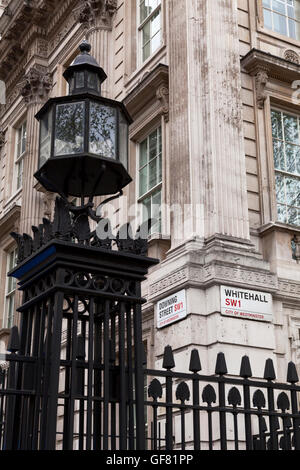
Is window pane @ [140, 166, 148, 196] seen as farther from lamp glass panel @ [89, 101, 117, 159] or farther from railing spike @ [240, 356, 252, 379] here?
railing spike @ [240, 356, 252, 379]

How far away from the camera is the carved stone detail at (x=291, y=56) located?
14250 millimetres

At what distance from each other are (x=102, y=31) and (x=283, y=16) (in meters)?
4.95

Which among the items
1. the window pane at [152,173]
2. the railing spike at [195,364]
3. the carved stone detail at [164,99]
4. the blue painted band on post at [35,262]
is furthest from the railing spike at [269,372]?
the window pane at [152,173]

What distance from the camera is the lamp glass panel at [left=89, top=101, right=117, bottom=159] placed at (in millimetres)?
5246

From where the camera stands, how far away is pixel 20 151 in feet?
77.8

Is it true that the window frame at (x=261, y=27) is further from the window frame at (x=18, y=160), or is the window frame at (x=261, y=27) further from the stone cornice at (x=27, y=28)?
the window frame at (x=18, y=160)

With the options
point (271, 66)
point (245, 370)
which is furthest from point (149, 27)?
point (245, 370)

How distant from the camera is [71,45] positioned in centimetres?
2014

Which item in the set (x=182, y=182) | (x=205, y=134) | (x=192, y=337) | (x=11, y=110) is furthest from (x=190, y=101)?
(x=11, y=110)

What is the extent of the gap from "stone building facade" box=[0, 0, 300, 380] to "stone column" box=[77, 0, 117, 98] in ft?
0.16

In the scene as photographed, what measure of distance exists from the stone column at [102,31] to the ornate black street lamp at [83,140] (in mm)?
11667
